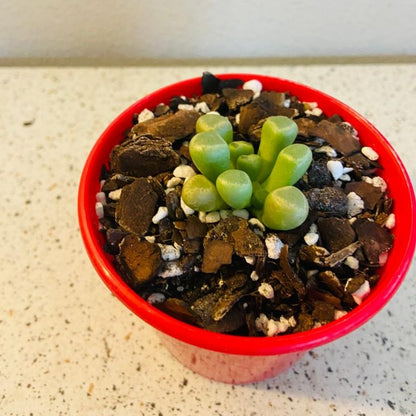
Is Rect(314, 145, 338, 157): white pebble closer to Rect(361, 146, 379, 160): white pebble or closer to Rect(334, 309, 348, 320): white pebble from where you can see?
Rect(361, 146, 379, 160): white pebble

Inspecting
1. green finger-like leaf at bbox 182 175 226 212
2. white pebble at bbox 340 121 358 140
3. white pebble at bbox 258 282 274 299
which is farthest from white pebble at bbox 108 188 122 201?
white pebble at bbox 340 121 358 140

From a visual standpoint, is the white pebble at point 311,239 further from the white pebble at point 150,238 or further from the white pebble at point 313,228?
the white pebble at point 150,238

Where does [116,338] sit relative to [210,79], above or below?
below

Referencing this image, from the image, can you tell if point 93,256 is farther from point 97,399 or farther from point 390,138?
point 390,138

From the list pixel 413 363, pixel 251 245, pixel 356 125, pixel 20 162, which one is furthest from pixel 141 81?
pixel 413 363

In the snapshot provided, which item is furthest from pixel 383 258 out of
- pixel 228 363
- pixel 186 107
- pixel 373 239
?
pixel 186 107

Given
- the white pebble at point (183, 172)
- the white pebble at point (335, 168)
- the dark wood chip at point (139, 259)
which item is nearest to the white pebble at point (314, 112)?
the white pebble at point (335, 168)
